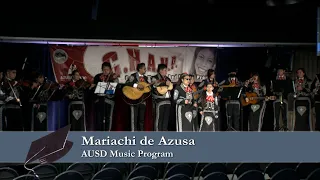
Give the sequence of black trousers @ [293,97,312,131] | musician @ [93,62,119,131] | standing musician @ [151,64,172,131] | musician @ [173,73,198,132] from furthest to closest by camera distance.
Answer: black trousers @ [293,97,312,131] < musician @ [93,62,119,131] < standing musician @ [151,64,172,131] < musician @ [173,73,198,132]

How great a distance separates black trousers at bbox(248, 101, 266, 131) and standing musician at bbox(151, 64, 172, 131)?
1953 millimetres

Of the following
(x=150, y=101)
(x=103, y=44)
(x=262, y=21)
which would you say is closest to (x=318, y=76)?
(x=262, y=21)

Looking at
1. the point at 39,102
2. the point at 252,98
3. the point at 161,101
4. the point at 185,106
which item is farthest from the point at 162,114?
the point at 39,102

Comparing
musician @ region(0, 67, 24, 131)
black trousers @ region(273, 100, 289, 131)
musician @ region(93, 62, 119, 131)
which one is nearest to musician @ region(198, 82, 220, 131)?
black trousers @ region(273, 100, 289, 131)

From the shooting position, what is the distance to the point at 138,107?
9492 millimetres

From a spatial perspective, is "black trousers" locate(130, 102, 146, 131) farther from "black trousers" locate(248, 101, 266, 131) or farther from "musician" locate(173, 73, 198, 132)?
"black trousers" locate(248, 101, 266, 131)

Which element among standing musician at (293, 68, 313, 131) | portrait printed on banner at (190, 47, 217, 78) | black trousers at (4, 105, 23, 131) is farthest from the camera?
portrait printed on banner at (190, 47, 217, 78)

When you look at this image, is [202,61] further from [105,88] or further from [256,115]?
[105,88]

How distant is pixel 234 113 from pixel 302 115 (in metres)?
1.63

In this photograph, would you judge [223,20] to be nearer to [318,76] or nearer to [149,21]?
[149,21]

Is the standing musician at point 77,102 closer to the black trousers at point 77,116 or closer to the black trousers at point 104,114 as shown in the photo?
the black trousers at point 77,116

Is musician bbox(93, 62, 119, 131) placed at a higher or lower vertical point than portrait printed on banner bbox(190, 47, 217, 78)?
lower

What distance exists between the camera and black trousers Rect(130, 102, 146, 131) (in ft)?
31.1

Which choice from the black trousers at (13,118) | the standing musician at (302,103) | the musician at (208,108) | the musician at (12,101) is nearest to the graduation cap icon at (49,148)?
the musician at (12,101)
